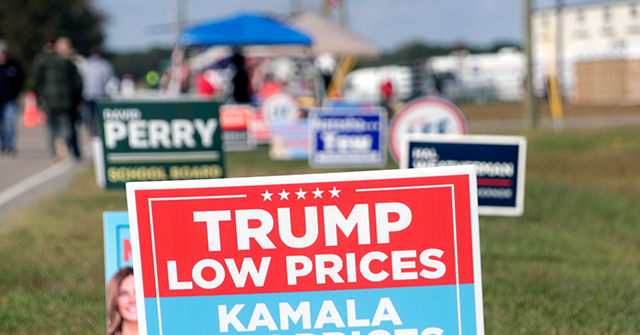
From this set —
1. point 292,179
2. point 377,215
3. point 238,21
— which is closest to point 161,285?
point 292,179

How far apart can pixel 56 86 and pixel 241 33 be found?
4250 millimetres

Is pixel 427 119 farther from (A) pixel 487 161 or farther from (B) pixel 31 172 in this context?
(B) pixel 31 172

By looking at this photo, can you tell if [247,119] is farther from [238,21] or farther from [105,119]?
[105,119]

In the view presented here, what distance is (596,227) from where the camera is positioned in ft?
25.2

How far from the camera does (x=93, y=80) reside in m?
15.8

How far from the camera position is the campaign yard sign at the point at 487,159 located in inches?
188

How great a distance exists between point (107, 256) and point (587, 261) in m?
3.73

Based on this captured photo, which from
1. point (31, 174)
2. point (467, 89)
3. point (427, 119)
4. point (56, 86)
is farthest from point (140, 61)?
point (427, 119)

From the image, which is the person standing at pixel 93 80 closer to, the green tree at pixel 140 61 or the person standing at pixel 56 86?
the person standing at pixel 56 86

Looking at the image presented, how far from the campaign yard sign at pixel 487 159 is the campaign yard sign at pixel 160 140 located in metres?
1.16

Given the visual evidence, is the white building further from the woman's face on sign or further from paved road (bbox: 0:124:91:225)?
the woman's face on sign

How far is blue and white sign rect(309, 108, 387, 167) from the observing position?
11926mm

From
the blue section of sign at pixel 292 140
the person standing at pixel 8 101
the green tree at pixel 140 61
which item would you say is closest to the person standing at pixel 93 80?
the person standing at pixel 8 101

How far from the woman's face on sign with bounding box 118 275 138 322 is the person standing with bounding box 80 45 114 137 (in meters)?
12.4
